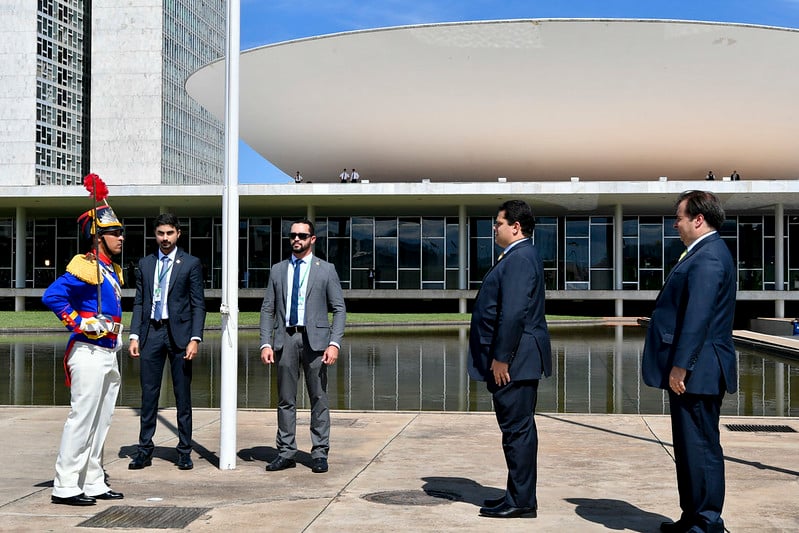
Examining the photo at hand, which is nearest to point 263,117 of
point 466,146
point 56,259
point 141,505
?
point 466,146

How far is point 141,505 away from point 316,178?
40886 millimetres

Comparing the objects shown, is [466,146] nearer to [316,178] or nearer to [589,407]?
[316,178]

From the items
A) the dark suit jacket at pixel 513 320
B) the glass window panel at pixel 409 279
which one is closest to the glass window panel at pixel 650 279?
the glass window panel at pixel 409 279

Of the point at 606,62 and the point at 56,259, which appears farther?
the point at 56,259

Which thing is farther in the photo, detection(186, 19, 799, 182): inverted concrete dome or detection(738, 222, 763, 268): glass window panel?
detection(738, 222, 763, 268): glass window panel

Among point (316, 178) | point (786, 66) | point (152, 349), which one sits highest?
point (786, 66)

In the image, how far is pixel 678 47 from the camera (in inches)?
1373

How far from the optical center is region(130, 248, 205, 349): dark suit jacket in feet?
25.5

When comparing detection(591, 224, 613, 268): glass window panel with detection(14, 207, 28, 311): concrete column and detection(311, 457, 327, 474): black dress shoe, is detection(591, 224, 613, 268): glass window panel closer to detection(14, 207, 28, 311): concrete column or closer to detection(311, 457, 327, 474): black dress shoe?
detection(14, 207, 28, 311): concrete column

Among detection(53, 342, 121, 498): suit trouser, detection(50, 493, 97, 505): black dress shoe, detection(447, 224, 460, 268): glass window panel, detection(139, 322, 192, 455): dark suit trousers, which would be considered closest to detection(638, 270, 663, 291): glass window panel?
detection(447, 224, 460, 268): glass window panel

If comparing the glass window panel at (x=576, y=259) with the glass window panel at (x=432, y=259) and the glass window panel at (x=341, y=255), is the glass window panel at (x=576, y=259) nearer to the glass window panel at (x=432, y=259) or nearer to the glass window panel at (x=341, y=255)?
the glass window panel at (x=432, y=259)

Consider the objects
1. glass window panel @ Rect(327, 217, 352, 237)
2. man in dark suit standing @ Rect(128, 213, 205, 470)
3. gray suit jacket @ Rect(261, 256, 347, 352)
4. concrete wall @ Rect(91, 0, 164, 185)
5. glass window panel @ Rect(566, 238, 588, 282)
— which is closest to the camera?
gray suit jacket @ Rect(261, 256, 347, 352)

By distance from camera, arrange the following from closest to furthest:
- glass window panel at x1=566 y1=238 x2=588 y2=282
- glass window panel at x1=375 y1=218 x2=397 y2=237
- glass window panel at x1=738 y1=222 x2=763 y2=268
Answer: glass window panel at x1=738 y1=222 x2=763 y2=268 < glass window panel at x1=566 y1=238 x2=588 y2=282 < glass window panel at x1=375 y1=218 x2=397 y2=237

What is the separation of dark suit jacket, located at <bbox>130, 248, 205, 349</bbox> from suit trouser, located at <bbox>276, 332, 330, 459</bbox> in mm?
782
